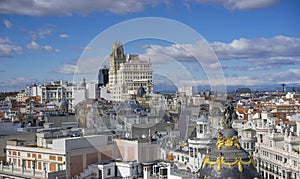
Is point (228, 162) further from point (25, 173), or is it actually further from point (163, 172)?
point (25, 173)

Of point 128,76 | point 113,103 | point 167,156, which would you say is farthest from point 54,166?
point 113,103

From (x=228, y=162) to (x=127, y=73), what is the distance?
18.0 metres

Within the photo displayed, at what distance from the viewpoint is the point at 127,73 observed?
1024 inches

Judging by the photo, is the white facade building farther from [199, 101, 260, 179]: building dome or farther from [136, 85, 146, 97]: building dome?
[136, 85, 146, 97]: building dome

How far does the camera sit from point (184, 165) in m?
14.5

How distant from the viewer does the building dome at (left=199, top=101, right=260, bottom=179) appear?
27.3 ft

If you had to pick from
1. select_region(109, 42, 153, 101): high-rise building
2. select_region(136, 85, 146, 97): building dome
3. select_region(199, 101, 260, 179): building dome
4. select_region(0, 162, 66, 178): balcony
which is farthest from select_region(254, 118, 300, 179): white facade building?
select_region(136, 85, 146, 97): building dome

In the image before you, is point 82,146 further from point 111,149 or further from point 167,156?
point 167,156

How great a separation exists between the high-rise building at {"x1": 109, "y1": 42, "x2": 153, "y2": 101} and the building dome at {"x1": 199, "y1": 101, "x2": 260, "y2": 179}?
11.7 metres

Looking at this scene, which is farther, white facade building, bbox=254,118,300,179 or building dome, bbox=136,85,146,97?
building dome, bbox=136,85,146,97

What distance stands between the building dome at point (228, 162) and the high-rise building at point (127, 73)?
11697mm

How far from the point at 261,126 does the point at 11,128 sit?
11.1 m

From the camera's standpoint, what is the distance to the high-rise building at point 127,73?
2230 cm

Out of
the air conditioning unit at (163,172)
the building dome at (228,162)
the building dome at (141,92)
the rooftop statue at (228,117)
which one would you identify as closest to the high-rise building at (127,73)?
the building dome at (141,92)
